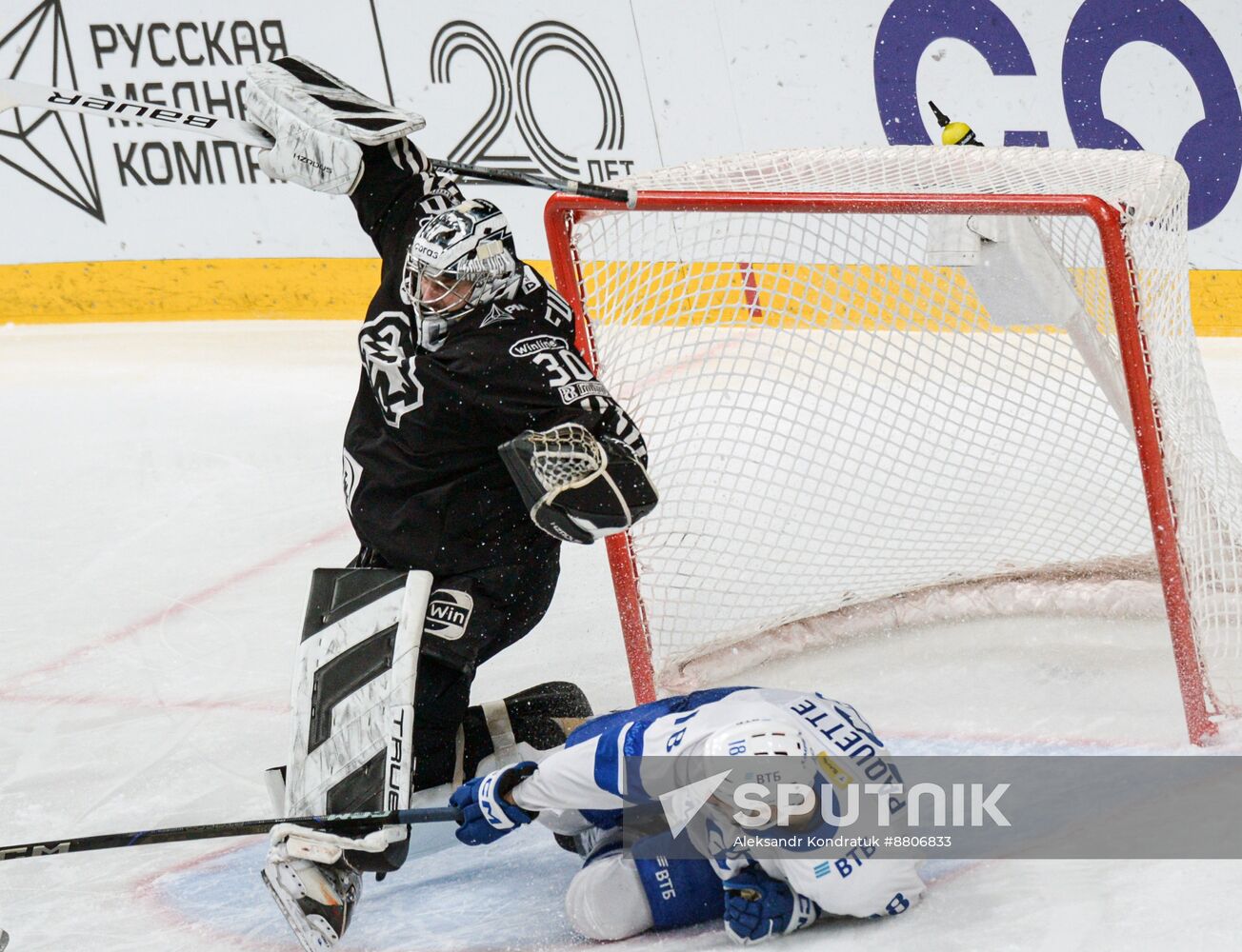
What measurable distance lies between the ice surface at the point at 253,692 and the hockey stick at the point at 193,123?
98 centimetres

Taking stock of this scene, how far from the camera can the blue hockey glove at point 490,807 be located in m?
1.96

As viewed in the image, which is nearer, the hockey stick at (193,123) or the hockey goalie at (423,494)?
the hockey goalie at (423,494)

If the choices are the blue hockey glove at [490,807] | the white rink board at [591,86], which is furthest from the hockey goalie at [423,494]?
the white rink board at [591,86]

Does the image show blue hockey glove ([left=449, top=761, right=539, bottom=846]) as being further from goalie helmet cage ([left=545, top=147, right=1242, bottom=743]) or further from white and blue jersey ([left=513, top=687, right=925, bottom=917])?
goalie helmet cage ([left=545, top=147, right=1242, bottom=743])

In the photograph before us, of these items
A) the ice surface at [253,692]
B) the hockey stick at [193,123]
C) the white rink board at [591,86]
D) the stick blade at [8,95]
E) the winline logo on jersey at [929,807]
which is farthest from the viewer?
the white rink board at [591,86]

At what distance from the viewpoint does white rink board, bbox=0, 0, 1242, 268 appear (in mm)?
4113

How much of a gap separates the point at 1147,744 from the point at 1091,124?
229 centimetres

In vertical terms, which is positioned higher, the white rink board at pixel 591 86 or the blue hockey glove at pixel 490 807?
the white rink board at pixel 591 86

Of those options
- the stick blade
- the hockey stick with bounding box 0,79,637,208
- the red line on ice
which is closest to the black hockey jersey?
the hockey stick with bounding box 0,79,637,208

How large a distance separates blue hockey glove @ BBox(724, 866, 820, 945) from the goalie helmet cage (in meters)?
0.80

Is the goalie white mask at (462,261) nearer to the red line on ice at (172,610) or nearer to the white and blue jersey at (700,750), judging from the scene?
the white and blue jersey at (700,750)

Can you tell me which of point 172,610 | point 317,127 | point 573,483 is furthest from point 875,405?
point 172,610

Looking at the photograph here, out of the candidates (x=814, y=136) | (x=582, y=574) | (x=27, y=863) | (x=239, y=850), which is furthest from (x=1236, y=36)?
(x=27, y=863)

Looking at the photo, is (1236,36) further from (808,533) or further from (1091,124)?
(808,533)
